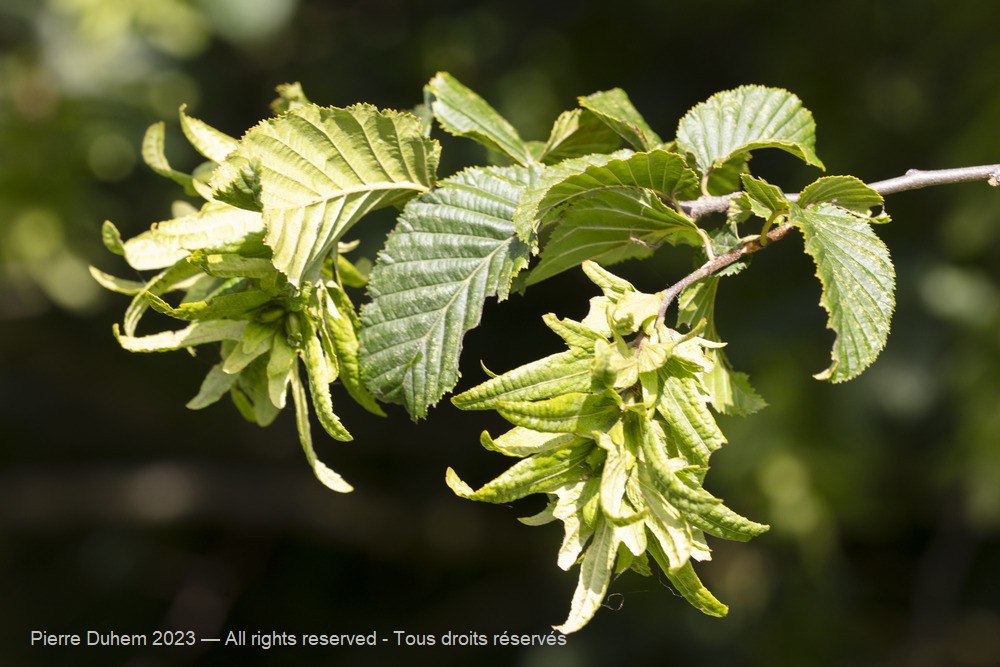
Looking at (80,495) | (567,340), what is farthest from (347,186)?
(80,495)

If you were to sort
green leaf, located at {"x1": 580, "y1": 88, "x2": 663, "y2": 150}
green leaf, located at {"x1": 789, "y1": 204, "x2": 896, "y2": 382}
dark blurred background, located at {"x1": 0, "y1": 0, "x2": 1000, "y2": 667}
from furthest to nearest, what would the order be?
dark blurred background, located at {"x1": 0, "y1": 0, "x2": 1000, "y2": 667}, green leaf, located at {"x1": 580, "y1": 88, "x2": 663, "y2": 150}, green leaf, located at {"x1": 789, "y1": 204, "x2": 896, "y2": 382}

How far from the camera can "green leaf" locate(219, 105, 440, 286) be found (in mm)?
1210

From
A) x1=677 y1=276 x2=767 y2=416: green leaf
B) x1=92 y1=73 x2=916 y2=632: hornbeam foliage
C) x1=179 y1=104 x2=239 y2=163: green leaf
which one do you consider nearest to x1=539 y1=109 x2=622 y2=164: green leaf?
Answer: x1=92 y1=73 x2=916 y2=632: hornbeam foliage

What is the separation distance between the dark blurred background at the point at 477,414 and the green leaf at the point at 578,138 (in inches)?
103

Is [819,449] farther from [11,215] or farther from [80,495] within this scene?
[80,495]

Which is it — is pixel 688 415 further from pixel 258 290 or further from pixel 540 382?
pixel 258 290

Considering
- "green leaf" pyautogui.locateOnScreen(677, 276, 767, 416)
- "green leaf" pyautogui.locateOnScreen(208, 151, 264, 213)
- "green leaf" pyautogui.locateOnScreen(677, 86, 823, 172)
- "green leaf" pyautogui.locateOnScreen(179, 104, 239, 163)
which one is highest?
"green leaf" pyautogui.locateOnScreen(208, 151, 264, 213)

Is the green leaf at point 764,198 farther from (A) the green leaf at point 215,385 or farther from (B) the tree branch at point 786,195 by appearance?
(A) the green leaf at point 215,385

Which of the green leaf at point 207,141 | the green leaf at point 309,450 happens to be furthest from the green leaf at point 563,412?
the green leaf at point 207,141

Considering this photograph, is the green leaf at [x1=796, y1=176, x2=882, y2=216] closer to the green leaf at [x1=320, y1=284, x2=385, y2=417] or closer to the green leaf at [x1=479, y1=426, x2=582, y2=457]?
the green leaf at [x1=479, y1=426, x2=582, y2=457]

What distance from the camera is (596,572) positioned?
115cm

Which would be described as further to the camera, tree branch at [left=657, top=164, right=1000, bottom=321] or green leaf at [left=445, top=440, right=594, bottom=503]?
tree branch at [left=657, top=164, right=1000, bottom=321]

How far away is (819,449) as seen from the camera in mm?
4203

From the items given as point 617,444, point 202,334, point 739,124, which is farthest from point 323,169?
point 739,124
